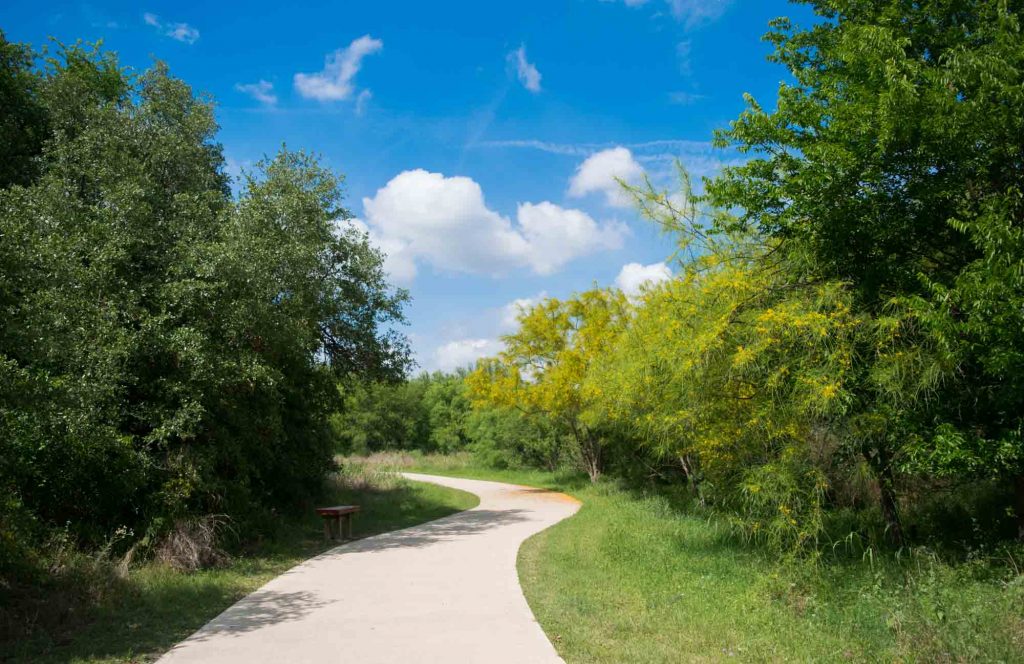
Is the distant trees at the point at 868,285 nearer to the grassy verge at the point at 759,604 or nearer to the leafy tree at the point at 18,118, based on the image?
the grassy verge at the point at 759,604

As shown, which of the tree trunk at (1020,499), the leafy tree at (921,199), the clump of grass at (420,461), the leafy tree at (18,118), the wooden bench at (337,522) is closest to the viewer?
the leafy tree at (921,199)

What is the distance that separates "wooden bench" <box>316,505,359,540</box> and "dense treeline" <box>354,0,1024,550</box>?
6.62m

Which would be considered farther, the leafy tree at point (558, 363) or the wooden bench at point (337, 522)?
the leafy tree at point (558, 363)

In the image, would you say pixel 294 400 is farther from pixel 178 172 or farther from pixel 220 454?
pixel 178 172

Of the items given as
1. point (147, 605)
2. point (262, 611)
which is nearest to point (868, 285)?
point (262, 611)

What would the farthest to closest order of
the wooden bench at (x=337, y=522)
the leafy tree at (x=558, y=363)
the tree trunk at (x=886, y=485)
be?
the leafy tree at (x=558, y=363) < the wooden bench at (x=337, y=522) < the tree trunk at (x=886, y=485)

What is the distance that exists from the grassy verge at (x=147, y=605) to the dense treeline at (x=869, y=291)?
21.3 feet

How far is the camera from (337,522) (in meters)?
13.8

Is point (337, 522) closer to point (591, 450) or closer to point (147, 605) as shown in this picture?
point (147, 605)

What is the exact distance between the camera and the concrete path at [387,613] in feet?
18.9

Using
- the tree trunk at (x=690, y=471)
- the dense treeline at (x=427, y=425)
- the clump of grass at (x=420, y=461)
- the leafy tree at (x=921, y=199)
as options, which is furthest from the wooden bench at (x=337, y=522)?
the clump of grass at (x=420, y=461)

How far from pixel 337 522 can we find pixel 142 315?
235 inches

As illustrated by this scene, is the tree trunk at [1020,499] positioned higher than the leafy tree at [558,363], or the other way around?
the leafy tree at [558,363]

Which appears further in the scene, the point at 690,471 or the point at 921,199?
the point at 690,471
